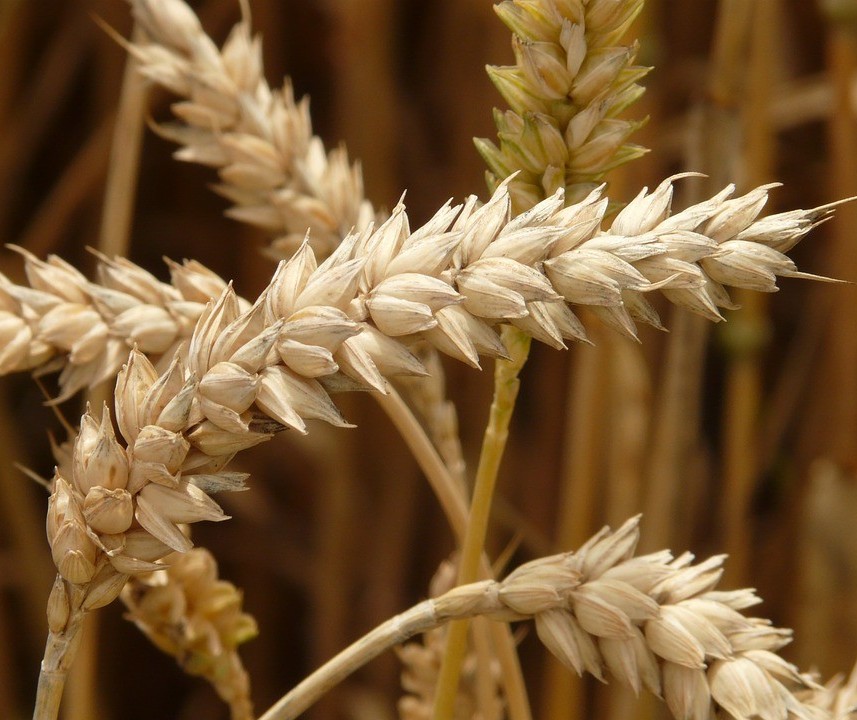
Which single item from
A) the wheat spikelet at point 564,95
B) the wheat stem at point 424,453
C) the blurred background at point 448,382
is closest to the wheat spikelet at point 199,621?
the wheat stem at point 424,453

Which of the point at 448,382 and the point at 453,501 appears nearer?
the point at 453,501

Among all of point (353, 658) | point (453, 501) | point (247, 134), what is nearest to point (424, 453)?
point (453, 501)

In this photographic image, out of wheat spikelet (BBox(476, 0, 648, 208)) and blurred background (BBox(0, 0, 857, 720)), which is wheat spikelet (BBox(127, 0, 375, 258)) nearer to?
wheat spikelet (BBox(476, 0, 648, 208))

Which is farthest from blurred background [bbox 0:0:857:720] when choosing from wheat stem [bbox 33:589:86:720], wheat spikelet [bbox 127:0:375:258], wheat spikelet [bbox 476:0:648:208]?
wheat stem [bbox 33:589:86:720]

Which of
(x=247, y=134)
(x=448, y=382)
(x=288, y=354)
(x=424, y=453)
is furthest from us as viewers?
(x=448, y=382)

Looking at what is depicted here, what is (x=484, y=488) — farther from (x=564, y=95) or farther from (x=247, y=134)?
(x=247, y=134)

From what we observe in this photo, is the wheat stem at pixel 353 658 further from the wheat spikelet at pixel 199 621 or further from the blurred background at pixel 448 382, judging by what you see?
the blurred background at pixel 448 382
